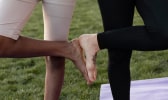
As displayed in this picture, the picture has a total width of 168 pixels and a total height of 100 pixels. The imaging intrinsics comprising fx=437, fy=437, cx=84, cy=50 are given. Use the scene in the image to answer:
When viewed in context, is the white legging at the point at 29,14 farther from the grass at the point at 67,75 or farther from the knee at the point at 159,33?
the grass at the point at 67,75

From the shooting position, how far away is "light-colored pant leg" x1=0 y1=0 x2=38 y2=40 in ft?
7.68

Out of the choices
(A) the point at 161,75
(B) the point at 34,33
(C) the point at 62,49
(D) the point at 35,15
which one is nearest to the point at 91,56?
(C) the point at 62,49

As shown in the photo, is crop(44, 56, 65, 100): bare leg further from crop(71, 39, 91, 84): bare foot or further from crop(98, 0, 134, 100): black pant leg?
crop(98, 0, 134, 100): black pant leg

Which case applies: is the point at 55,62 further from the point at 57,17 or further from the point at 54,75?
the point at 57,17

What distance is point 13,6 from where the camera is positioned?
2.34m

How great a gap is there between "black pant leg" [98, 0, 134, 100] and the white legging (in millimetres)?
224

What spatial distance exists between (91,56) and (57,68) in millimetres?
345

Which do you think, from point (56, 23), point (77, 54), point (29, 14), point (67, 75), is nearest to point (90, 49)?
point (77, 54)

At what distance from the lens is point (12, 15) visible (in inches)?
92.7

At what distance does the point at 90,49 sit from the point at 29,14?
39 cm

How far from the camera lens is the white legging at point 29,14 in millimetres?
2348

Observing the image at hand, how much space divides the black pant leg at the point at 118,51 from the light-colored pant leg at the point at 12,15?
1.37 feet

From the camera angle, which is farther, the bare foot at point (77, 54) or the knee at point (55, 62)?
the knee at point (55, 62)

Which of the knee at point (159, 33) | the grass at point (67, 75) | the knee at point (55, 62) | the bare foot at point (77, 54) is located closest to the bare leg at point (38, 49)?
the bare foot at point (77, 54)
